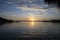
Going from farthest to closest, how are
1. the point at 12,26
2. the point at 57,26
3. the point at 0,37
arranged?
the point at 12,26 < the point at 57,26 < the point at 0,37

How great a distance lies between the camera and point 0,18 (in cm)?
799

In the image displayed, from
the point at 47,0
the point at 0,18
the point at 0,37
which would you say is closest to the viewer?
the point at 47,0

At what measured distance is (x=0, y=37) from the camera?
7074 mm

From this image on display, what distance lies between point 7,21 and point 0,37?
1277 millimetres

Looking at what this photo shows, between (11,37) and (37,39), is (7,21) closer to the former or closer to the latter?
(11,37)

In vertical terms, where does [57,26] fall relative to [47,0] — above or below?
below

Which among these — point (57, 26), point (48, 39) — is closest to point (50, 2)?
point (48, 39)

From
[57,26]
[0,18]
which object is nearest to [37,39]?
[0,18]

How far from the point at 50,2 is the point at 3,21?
2.39 meters

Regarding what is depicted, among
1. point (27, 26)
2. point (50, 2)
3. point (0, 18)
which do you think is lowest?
point (27, 26)

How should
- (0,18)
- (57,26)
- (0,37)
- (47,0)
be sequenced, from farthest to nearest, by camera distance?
(57,26), (0,18), (0,37), (47,0)

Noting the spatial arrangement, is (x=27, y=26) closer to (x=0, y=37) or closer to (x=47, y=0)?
(x=0, y=37)

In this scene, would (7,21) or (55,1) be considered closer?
(55,1)

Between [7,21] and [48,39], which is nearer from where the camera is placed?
[48,39]
